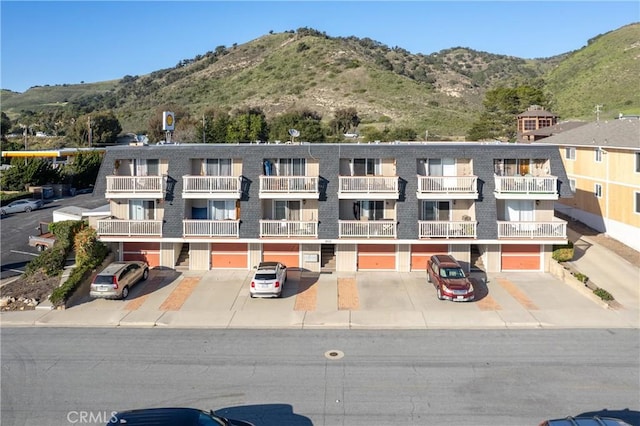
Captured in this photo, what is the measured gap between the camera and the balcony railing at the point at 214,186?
2727 centimetres

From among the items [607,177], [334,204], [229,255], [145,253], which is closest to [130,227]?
[145,253]

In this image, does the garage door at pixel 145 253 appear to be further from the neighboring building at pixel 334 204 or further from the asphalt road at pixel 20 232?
the asphalt road at pixel 20 232

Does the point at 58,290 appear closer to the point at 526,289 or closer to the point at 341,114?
the point at 526,289

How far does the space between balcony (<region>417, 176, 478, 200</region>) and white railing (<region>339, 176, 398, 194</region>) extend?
153cm

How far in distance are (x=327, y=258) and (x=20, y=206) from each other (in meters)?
34.0

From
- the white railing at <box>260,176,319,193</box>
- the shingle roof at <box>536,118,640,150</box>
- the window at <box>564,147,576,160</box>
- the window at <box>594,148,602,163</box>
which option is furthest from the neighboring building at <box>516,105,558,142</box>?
the white railing at <box>260,176,319,193</box>

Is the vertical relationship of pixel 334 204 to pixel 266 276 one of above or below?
above

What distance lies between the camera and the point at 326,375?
53.7 ft

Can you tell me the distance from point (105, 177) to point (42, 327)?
9.83 meters

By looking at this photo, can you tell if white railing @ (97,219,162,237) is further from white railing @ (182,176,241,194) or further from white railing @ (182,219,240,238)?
white railing @ (182,176,241,194)

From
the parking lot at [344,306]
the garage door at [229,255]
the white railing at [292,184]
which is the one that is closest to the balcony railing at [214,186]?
the white railing at [292,184]

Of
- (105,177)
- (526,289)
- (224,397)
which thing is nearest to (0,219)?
(105,177)

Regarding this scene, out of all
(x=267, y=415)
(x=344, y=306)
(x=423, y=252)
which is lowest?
(x=267, y=415)

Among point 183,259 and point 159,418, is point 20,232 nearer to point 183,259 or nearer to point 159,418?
point 183,259
